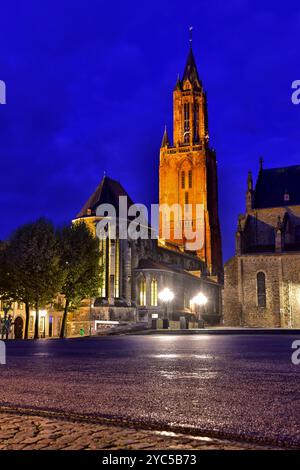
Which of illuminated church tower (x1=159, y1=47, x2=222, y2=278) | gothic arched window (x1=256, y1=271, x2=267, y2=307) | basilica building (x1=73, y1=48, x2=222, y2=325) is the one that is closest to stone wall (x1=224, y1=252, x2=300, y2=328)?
gothic arched window (x1=256, y1=271, x2=267, y2=307)

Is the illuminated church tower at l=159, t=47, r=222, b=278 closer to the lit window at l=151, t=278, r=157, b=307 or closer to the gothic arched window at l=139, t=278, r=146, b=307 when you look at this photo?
the lit window at l=151, t=278, r=157, b=307

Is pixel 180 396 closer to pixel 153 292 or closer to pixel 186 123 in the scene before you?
pixel 153 292

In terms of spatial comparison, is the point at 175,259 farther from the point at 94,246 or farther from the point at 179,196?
the point at 94,246

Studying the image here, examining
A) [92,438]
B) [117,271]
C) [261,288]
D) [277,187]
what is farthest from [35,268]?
[277,187]

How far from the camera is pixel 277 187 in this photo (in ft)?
216

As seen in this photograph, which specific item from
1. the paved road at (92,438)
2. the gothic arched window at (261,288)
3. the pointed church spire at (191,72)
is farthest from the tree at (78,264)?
the pointed church spire at (191,72)

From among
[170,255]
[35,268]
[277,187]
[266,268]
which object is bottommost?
[35,268]

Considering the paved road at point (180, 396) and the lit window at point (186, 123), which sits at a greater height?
the lit window at point (186, 123)

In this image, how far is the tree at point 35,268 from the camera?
3888 cm

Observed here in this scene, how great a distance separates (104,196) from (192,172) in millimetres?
33975

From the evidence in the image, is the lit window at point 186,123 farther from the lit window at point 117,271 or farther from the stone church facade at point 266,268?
the lit window at point 117,271

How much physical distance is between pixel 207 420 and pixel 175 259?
71634 mm

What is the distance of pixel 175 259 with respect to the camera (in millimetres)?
75875

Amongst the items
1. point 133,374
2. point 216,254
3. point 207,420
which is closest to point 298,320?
point 216,254
